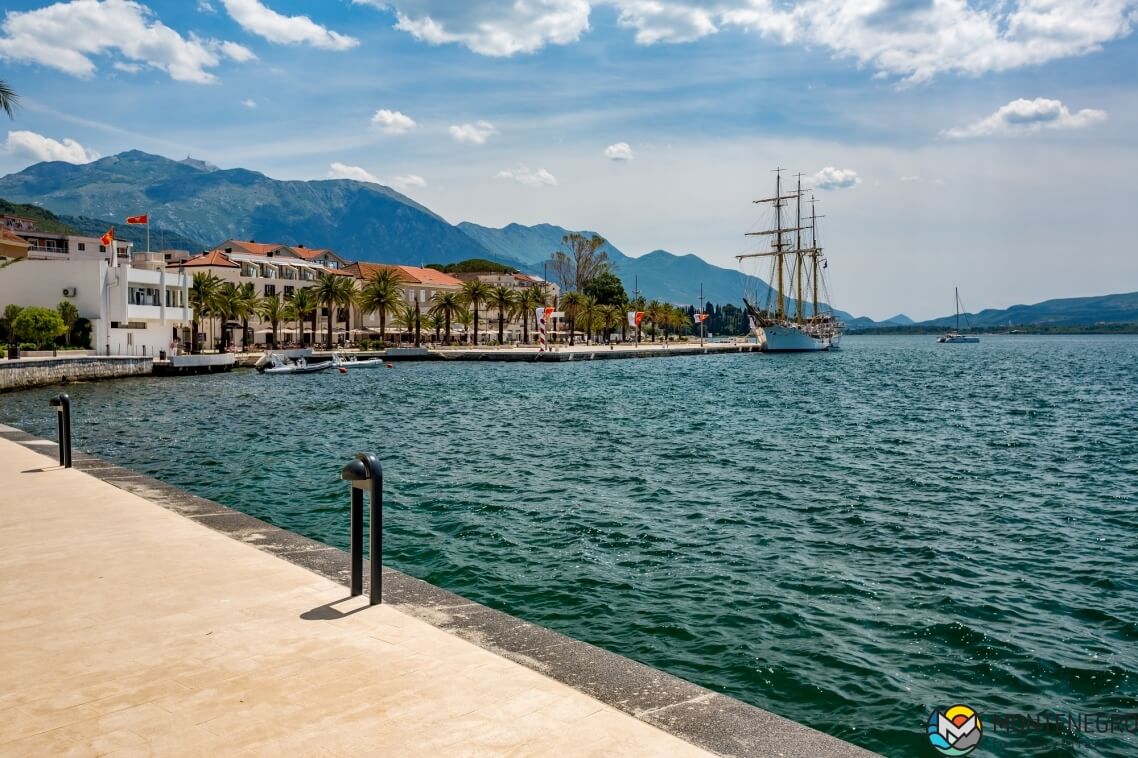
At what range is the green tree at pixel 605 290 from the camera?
467 ft

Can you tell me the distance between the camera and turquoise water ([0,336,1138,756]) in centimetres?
803

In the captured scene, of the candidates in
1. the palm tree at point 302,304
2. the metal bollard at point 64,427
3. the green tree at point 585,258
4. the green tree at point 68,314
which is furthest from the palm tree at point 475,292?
the metal bollard at point 64,427

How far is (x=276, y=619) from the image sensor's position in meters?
6.07

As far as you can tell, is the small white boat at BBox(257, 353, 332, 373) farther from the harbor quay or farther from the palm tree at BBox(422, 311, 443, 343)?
the harbor quay

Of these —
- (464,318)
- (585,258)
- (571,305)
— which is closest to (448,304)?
(464,318)

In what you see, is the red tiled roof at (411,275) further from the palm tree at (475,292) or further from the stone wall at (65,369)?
the stone wall at (65,369)

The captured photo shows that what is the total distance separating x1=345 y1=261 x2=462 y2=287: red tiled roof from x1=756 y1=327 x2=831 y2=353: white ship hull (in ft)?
163

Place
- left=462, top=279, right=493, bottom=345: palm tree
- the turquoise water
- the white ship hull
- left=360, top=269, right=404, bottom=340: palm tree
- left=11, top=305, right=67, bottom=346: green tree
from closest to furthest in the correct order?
the turquoise water
left=11, top=305, right=67, bottom=346: green tree
left=360, top=269, right=404, bottom=340: palm tree
left=462, top=279, right=493, bottom=345: palm tree
the white ship hull

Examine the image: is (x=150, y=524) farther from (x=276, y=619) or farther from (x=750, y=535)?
(x=750, y=535)

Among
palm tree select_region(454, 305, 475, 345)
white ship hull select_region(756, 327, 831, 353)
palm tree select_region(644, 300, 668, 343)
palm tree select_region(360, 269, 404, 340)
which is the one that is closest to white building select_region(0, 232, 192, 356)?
palm tree select_region(360, 269, 404, 340)

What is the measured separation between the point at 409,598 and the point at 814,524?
9344 mm

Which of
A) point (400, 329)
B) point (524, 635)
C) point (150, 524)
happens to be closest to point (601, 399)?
point (150, 524)

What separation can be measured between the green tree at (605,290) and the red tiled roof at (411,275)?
2405cm

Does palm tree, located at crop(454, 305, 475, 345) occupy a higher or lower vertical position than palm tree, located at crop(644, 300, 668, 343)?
lower
